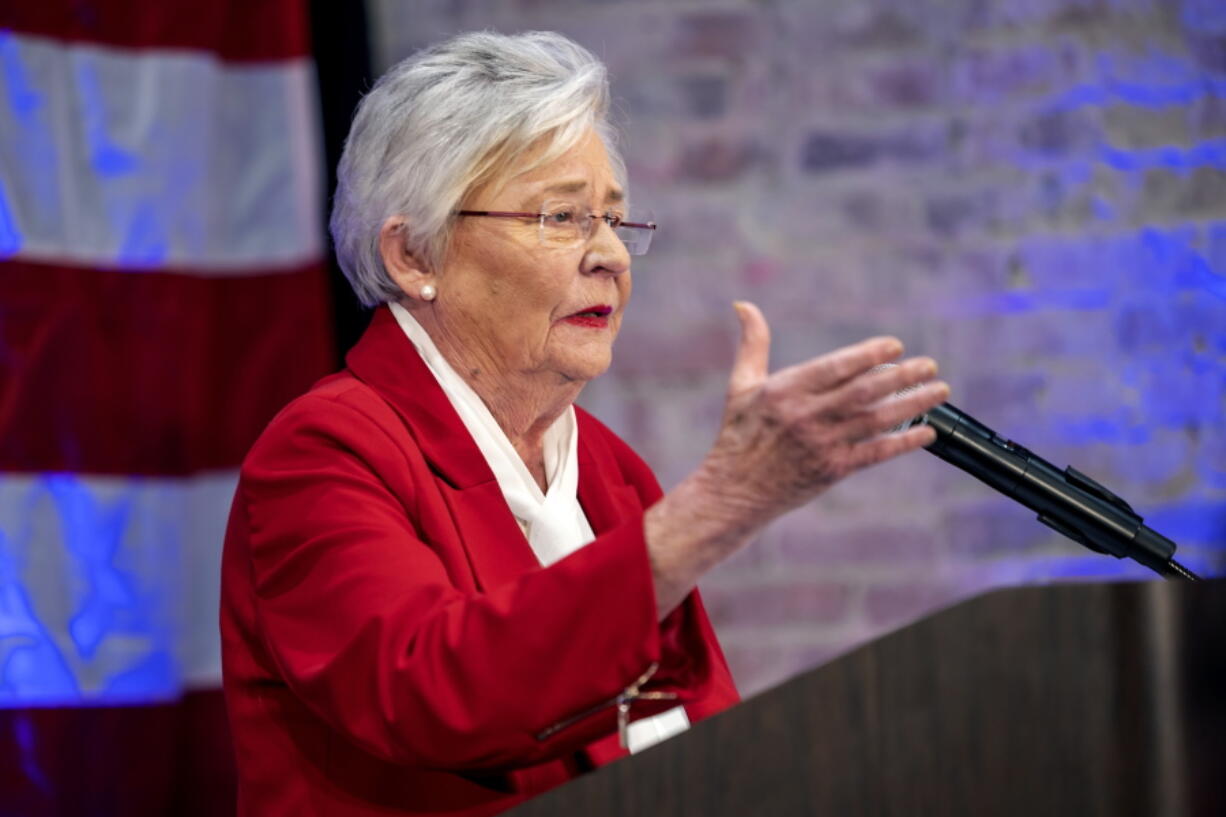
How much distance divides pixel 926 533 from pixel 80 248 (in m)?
1.61

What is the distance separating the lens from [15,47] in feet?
7.41

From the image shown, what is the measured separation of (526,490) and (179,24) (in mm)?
1217

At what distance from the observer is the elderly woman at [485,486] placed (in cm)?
113

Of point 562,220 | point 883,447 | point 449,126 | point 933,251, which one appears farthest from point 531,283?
point 933,251

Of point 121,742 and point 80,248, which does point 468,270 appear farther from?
point 121,742

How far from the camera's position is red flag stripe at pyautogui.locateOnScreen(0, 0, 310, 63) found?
7.50 feet

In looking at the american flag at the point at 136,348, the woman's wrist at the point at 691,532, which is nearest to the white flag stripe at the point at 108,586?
the american flag at the point at 136,348

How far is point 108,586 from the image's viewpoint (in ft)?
7.59

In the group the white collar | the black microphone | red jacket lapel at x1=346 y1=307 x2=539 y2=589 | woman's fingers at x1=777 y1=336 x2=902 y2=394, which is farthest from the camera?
the white collar

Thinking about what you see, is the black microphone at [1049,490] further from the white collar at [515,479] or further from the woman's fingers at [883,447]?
the white collar at [515,479]

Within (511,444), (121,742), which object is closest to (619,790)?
(511,444)

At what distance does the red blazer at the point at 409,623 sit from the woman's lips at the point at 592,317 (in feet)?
0.66

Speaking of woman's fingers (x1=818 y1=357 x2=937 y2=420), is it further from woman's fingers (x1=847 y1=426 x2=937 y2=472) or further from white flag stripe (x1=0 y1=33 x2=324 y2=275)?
white flag stripe (x1=0 y1=33 x2=324 y2=275)

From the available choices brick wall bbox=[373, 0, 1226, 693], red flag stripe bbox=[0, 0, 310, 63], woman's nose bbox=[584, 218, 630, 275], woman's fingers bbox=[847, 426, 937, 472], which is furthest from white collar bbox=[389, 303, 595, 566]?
brick wall bbox=[373, 0, 1226, 693]
